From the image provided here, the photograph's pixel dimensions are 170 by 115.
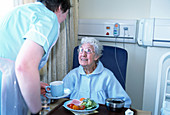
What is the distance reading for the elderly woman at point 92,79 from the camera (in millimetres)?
1611

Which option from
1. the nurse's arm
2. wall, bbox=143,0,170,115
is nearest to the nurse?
the nurse's arm

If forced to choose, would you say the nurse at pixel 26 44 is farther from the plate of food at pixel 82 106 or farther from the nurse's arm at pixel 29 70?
the plate of food at pixel 82 106

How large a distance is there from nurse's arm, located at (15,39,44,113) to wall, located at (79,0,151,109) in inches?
62.7

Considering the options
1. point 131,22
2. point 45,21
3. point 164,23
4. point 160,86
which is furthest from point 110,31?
point 45,21

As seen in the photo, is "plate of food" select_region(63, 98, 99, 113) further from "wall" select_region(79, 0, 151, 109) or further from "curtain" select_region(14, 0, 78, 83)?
"wall" select_region(79, 0, 151, 109)

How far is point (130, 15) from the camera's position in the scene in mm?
2143

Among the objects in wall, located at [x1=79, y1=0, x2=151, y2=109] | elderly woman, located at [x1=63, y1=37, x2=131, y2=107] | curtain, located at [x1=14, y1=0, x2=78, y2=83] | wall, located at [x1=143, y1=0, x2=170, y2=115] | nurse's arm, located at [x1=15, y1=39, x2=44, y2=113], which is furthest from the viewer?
wall, located at [x1=79, y1=0, x2=151, y2=109]

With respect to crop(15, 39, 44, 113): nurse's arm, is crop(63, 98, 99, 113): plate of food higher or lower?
lower

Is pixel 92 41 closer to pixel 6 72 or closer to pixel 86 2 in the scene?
→ pixel 86 2

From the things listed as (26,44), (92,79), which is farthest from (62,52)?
(26,44)

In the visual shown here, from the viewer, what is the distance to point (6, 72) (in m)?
0.89

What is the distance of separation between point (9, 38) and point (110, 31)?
1.44 m

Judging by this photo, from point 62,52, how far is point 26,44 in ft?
3.83

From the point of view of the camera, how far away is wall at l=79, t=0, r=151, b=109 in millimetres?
2113
